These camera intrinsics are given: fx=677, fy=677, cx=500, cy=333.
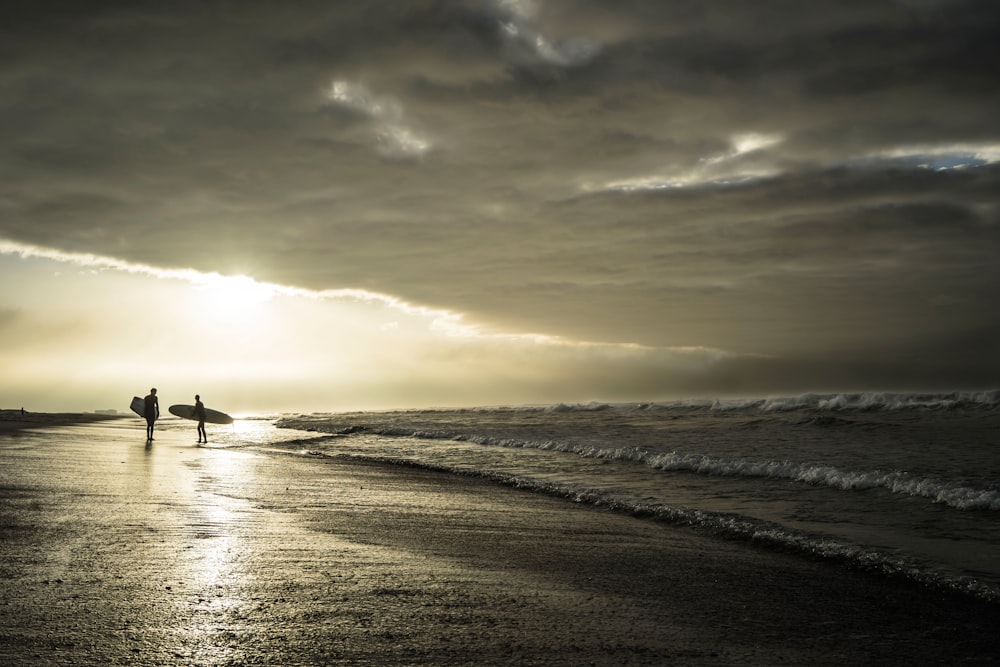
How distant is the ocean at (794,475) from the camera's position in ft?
33.4

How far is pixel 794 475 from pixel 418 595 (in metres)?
13.8

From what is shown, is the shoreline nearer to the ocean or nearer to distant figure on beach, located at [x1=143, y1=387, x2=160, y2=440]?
distant figure on beach, located at [x1=143, y1=387, x2=160, y2=440]

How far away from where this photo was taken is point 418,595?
22.3ft

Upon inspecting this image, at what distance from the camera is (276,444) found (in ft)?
109

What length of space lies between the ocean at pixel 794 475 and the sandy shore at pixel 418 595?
3.85ft

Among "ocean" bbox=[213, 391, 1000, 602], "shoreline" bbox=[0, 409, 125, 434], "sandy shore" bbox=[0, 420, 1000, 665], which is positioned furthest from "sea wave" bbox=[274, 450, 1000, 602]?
"shoreline" bbox=[0, 409, 125, 434]

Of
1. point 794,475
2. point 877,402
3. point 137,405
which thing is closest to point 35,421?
point 137,405

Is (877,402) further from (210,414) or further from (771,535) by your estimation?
(210,414)

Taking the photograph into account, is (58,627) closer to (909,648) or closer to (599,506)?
(909,648)

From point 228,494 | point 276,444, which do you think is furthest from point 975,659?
point 276,444

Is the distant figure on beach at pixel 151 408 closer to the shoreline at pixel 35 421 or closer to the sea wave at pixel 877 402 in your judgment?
the shoreline at pixel 35 421

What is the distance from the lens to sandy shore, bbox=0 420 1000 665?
5.31 metres

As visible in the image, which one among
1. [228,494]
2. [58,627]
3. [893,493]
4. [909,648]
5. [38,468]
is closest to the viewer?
[58,627]

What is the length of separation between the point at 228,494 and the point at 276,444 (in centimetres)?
2047
